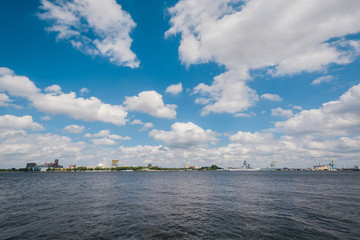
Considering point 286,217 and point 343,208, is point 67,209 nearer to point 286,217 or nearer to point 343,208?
point 286,217

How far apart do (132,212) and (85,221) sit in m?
7.30

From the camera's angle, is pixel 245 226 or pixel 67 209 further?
pixel 67 209

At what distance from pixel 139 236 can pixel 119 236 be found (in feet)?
7.20

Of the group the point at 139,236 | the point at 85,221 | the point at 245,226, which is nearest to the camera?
the point at 139,236

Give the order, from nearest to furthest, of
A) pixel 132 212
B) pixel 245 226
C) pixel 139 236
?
pixel 139 236 → pixel 245 226 → pixel 132 212

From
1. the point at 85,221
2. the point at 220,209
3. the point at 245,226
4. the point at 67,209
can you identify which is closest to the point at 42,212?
the point at 67,209

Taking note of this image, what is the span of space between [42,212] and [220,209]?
3009cm

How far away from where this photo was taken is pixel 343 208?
1288 inches

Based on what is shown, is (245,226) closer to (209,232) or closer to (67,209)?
(209,232)

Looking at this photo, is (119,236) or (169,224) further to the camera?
(169,224)

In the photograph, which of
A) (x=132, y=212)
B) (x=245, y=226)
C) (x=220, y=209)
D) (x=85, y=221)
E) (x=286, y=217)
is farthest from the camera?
(x=220, y=209)

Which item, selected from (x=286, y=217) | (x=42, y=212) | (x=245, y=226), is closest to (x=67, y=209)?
(x=42, y=212)

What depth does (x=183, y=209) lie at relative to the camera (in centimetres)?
3219

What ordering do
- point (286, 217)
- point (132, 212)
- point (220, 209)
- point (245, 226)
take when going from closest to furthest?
point (245, 226) → point (286, 217) → point (132, 212) → point (220, 209)
